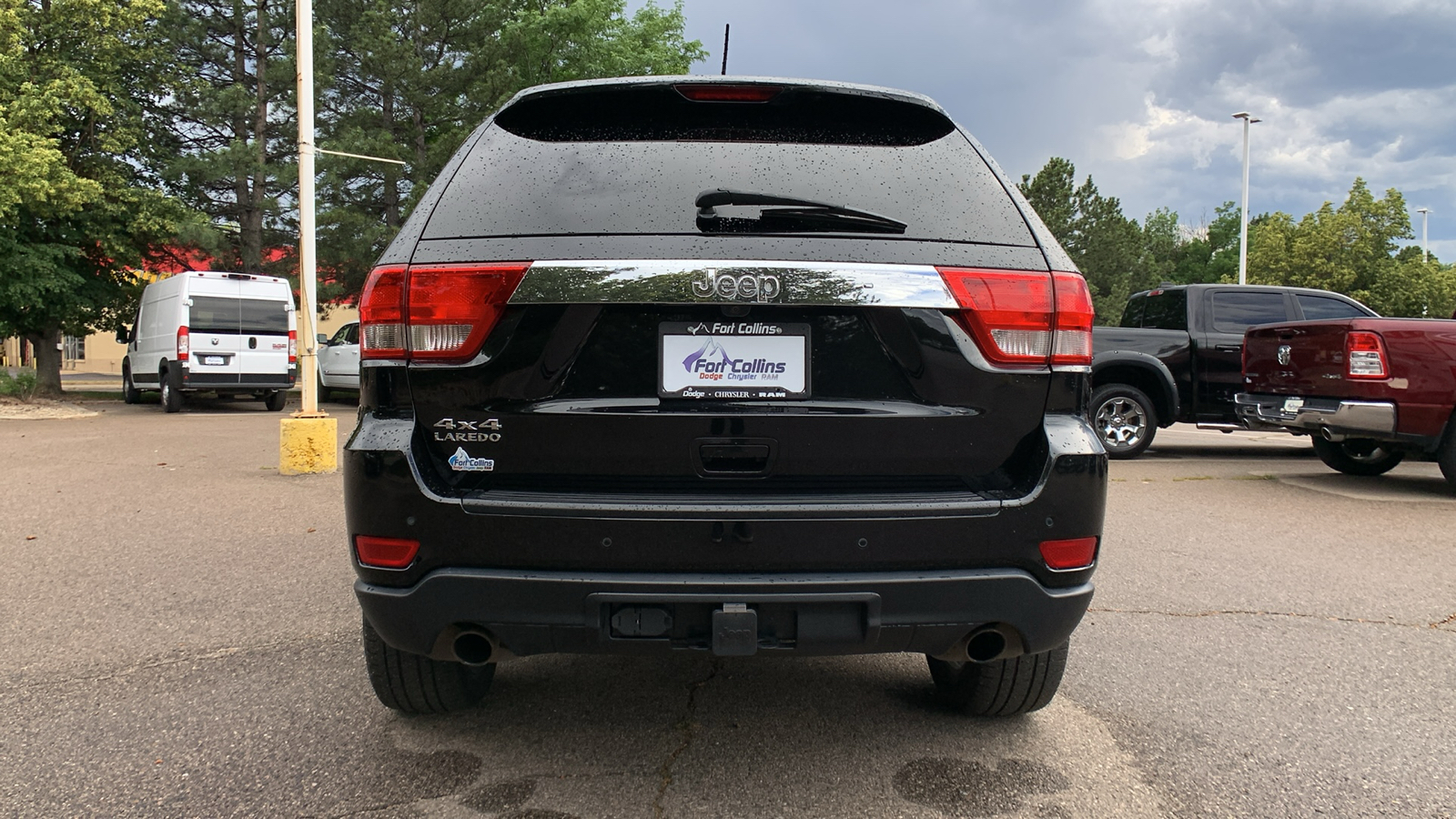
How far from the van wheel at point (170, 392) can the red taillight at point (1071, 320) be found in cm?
1714

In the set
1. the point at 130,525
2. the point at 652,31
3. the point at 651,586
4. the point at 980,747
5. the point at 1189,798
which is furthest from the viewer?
the point at 652,31

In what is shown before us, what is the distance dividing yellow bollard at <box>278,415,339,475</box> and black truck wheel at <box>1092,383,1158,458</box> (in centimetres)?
741

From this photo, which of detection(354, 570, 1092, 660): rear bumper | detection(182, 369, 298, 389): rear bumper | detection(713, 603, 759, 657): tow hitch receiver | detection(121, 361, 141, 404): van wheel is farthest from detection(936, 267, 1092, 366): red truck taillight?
detection(121, 361, 141, 404): van wheel

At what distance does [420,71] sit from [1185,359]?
757 inches

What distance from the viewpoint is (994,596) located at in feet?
7.10

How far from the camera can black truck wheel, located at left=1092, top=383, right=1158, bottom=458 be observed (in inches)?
375

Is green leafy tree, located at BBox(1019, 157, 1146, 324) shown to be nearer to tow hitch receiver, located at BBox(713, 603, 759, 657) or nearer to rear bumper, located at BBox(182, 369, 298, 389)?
rear bumper, located at BBox(182, 369, 298, 389)

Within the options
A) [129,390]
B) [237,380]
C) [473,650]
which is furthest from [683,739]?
[129,390]

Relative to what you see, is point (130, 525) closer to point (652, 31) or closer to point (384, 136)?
point (384, 136)

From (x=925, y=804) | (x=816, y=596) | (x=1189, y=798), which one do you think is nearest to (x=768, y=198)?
(x=816, y=596)

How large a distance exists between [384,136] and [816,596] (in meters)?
22.3

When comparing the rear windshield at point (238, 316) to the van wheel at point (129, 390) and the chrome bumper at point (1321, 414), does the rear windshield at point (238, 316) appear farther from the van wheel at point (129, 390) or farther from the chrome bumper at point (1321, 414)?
the chrome bumper at point (1321, 414)

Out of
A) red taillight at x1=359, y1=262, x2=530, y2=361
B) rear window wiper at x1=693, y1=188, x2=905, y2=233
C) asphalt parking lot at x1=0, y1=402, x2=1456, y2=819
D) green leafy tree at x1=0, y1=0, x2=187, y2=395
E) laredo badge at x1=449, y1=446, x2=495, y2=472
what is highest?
green leafy tree at x1=0, y1=0, x2=187, y2=395

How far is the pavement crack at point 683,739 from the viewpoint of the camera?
2.38m
